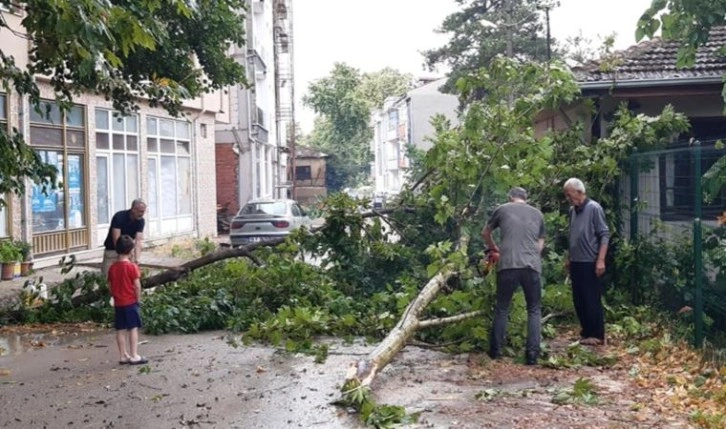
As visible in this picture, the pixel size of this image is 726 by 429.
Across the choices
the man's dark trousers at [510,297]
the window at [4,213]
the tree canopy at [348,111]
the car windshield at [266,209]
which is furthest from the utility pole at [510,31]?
the tree canopy at [348,111]

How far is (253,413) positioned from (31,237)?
46.2ft

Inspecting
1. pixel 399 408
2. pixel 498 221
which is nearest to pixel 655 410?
pixel 399 408

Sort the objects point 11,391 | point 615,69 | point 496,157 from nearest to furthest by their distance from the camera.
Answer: point 11,391 → point 496,157 → point 615,69

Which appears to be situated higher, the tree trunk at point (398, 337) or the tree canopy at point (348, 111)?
the tree canopy at point (348, 111)

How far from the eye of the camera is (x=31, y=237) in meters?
19.7

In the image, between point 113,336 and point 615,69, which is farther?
point 615,69

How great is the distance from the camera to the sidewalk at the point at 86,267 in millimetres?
15789

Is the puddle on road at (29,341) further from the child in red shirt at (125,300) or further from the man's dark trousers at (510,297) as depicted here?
the man's dark trousers at (510,297)

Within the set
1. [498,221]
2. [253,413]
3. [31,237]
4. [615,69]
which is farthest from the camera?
[31,237]

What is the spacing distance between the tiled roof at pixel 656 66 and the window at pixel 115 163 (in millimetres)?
12848

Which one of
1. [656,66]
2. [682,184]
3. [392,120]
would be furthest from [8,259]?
[392,120]

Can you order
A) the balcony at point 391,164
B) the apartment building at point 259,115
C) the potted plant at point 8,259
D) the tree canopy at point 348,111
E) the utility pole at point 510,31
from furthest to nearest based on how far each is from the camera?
the tree canopy at point 348,111 → the balcony at point 391,164 → the utility pole at point 510,31 → the apartment building at point 259,115 → the potted plant at point 8,259

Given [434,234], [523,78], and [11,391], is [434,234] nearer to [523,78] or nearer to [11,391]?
[523,78]

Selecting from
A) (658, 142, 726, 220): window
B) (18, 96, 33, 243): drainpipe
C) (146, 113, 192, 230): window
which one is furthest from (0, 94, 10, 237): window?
(658, 142, 726, 220): window
